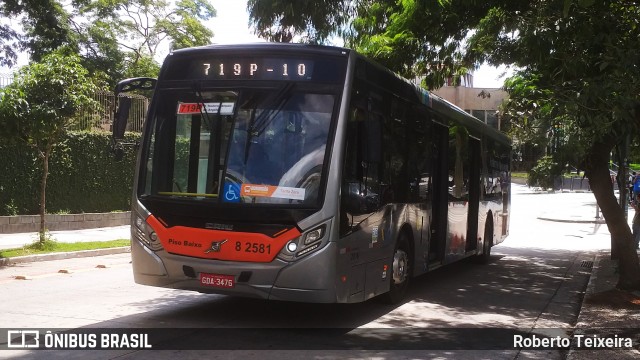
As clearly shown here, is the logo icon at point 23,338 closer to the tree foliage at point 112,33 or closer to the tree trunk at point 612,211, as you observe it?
the tree trunk at point 612,211

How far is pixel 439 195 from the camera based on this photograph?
1088cm

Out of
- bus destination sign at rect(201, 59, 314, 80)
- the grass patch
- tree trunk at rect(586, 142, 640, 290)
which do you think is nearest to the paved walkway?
the grass patch

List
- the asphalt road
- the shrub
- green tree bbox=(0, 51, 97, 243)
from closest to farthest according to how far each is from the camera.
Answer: the asphalt road
green tree bbox=(0, 51, 97, 243)
the shrub

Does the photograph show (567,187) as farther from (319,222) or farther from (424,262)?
(319,222)

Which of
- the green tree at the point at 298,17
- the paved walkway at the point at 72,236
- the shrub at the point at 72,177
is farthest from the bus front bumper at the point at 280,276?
the shrub at the point at 72,177

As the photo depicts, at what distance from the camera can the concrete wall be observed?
18.2m

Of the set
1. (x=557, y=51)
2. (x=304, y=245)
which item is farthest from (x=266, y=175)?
(x=557, y=51)

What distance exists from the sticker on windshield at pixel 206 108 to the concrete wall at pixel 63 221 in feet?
41.8

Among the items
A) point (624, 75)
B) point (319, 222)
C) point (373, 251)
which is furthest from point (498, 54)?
point (319, 222)

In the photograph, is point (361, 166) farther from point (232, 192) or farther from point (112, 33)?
point (112, 33)

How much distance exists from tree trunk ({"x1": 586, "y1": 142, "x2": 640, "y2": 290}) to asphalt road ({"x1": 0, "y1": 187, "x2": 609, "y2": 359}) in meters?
0.97

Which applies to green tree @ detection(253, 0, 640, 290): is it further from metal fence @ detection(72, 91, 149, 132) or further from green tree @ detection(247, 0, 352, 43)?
metal fence @ detection(72, 91, 149, 132)

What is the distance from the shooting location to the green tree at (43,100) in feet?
45.8

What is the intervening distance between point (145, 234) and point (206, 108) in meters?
1.54
